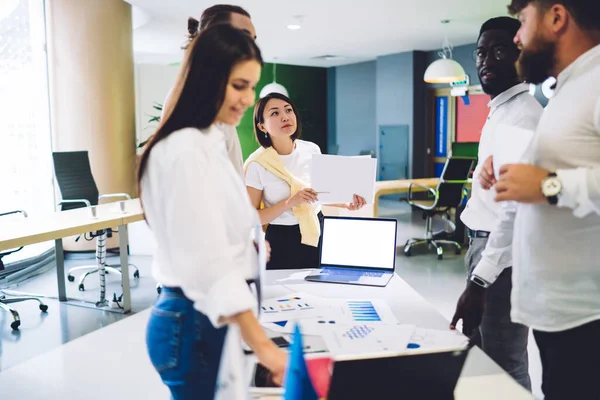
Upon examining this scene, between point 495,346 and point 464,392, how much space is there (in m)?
0.57

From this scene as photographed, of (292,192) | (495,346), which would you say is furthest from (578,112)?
(292,192)

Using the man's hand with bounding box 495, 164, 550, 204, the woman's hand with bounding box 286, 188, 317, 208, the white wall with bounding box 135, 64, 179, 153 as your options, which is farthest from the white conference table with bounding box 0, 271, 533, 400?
the white wall with bounding box 135, 64, 179, 153

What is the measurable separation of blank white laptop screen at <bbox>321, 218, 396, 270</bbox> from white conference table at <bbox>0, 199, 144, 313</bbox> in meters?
2.14

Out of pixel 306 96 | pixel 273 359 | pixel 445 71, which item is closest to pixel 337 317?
pixel 273 359

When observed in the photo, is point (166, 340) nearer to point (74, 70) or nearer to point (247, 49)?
point (247, 49)

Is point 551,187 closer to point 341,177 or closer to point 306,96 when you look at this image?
point 341,177

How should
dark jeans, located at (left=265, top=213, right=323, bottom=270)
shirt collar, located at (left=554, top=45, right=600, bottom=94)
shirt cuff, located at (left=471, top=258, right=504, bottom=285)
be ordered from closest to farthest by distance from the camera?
shirt collar, located at (left=554, top=45, right=600, bottom=94) < shirt cuff, located at (left=471, top=258, right=504, bottom=285) < dark jeans, located at (left=265, top=213, right=323, bottom=270)

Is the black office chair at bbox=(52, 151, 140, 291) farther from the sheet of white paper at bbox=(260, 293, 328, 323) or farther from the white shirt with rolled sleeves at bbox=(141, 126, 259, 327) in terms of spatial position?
the white shirt with rolled sleeves at bbox=(141, 126, 259, 327)

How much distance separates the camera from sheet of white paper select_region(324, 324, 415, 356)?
4.68 ft

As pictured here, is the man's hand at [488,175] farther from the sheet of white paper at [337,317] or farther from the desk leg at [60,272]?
the desk leg at [60,272]

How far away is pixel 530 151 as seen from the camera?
1281mm

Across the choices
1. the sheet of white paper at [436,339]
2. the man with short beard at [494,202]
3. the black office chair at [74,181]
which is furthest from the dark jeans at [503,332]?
the black office chair at [74,181]

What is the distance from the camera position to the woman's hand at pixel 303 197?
7.92ft

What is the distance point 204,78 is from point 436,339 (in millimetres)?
971
